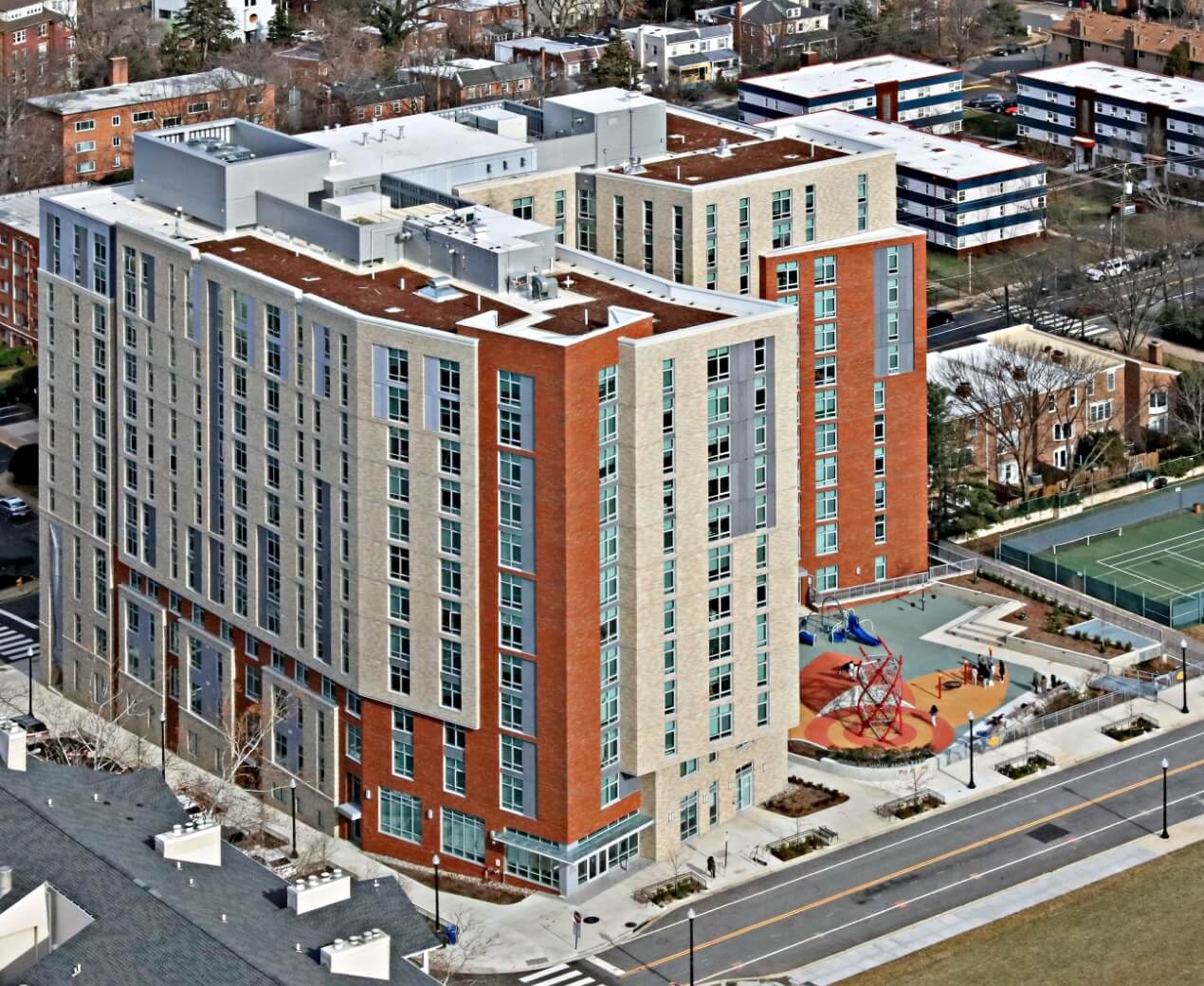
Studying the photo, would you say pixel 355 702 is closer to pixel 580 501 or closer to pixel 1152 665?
pixel 580 501

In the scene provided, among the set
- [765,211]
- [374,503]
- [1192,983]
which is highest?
[765,211]

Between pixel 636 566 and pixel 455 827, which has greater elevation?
pixel 636 566

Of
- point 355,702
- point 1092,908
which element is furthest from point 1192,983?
point 355,702

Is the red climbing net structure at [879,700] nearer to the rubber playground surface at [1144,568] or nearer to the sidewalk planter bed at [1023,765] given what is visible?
the sidewalk planter bed at [1023,765]

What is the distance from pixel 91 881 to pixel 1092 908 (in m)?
54.8

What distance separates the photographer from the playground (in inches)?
6781

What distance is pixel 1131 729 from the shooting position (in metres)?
173

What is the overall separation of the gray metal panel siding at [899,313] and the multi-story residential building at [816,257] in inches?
3.3

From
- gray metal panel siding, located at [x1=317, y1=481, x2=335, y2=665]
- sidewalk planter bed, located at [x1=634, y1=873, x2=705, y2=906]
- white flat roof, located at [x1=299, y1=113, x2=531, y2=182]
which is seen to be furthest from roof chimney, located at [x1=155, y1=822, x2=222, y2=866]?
white flat roof, located at [x1=299, y1=113, x2=531, y2=182]

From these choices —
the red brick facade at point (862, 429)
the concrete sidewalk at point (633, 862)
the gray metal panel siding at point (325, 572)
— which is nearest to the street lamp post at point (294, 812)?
the concrete sidewalk at point (633, 862)

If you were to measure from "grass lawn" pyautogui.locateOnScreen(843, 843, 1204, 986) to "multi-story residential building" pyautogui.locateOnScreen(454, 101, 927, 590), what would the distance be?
1584 inches

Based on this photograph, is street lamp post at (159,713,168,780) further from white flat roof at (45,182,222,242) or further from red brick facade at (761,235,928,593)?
red brick facade at (761,235,928,593)

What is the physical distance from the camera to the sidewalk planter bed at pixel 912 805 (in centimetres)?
16350

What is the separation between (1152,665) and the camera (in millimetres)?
182250
